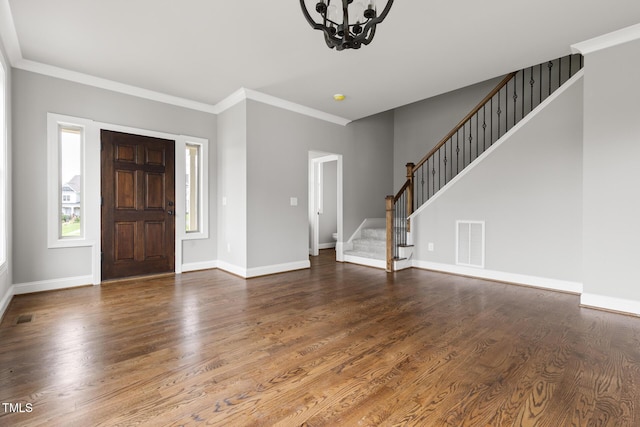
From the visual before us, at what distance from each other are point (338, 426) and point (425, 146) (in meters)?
6.11

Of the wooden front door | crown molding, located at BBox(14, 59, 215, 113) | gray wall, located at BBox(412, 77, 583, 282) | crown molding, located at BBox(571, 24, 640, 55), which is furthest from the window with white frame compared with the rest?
crown molding, located at BBox(571, 24, 640, 55)

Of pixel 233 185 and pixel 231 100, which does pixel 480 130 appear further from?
pixel 233 185

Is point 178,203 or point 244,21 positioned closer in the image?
point 244,21

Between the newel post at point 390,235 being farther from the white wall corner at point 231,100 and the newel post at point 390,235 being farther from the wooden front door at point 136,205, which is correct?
the wooden front door at point 136,205

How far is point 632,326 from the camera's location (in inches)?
106

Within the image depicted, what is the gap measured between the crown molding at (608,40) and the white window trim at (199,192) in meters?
5.02

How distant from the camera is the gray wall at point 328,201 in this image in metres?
7.53

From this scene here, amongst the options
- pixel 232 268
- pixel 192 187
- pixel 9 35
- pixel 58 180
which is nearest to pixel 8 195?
pixel 58 180

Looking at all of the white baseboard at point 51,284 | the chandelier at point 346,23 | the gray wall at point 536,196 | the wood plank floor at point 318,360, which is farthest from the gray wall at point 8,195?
the gray wall at point 536,196

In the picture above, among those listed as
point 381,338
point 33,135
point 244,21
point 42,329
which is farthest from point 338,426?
point 33,135

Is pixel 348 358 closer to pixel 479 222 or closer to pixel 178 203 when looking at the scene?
pixel 479 222

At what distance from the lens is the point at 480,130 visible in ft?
19.2

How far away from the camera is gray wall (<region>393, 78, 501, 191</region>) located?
600 cm

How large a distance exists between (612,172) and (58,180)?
6233 millimetres
